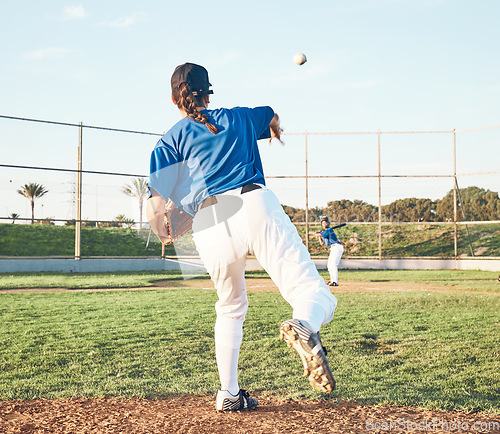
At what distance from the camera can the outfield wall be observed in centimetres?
1738

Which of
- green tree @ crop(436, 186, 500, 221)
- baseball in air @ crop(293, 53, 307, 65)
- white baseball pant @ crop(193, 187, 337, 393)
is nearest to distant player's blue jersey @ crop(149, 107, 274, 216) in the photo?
white baseball pant @ crop(193, 187, 337, 393)

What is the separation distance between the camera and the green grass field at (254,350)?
4.26m

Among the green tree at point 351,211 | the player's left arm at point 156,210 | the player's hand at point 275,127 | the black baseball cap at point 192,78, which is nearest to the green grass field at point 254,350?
the player's left arm at point 156,210

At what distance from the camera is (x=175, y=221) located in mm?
3141

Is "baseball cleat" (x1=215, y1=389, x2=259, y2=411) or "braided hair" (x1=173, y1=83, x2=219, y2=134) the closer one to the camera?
"braided hair" (x1=173, y1=83, x2=219, y2=134)

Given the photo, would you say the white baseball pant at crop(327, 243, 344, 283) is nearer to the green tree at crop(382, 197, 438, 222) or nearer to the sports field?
the sports field

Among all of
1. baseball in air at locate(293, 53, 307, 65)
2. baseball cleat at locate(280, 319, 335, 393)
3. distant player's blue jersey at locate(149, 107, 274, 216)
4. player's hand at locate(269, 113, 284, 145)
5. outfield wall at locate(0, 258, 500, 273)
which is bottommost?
outfield wall at locate(0, 258, 500, 273)

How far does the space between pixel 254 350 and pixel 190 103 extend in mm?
3632

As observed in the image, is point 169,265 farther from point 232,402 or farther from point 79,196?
point 232,402

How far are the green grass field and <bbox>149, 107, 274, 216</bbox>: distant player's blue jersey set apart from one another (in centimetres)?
198

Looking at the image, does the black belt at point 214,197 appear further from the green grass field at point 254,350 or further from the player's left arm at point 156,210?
the green grass field at point 254,350

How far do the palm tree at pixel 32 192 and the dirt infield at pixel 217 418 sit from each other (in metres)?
14.1

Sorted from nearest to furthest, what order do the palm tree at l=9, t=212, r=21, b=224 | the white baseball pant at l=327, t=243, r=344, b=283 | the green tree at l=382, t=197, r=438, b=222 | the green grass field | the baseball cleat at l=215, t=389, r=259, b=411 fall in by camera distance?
the baseball cleat at l=215, t=389, r=259, b=411 < the green grass field < the white baseball pant at l=327, t=243, r=344, b=283 < the palm tree at l=9, t=212, r=21, b=224 < the green tree at l=382, t=197, r=438, b=222

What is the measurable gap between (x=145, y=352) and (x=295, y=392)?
90.7 inches
